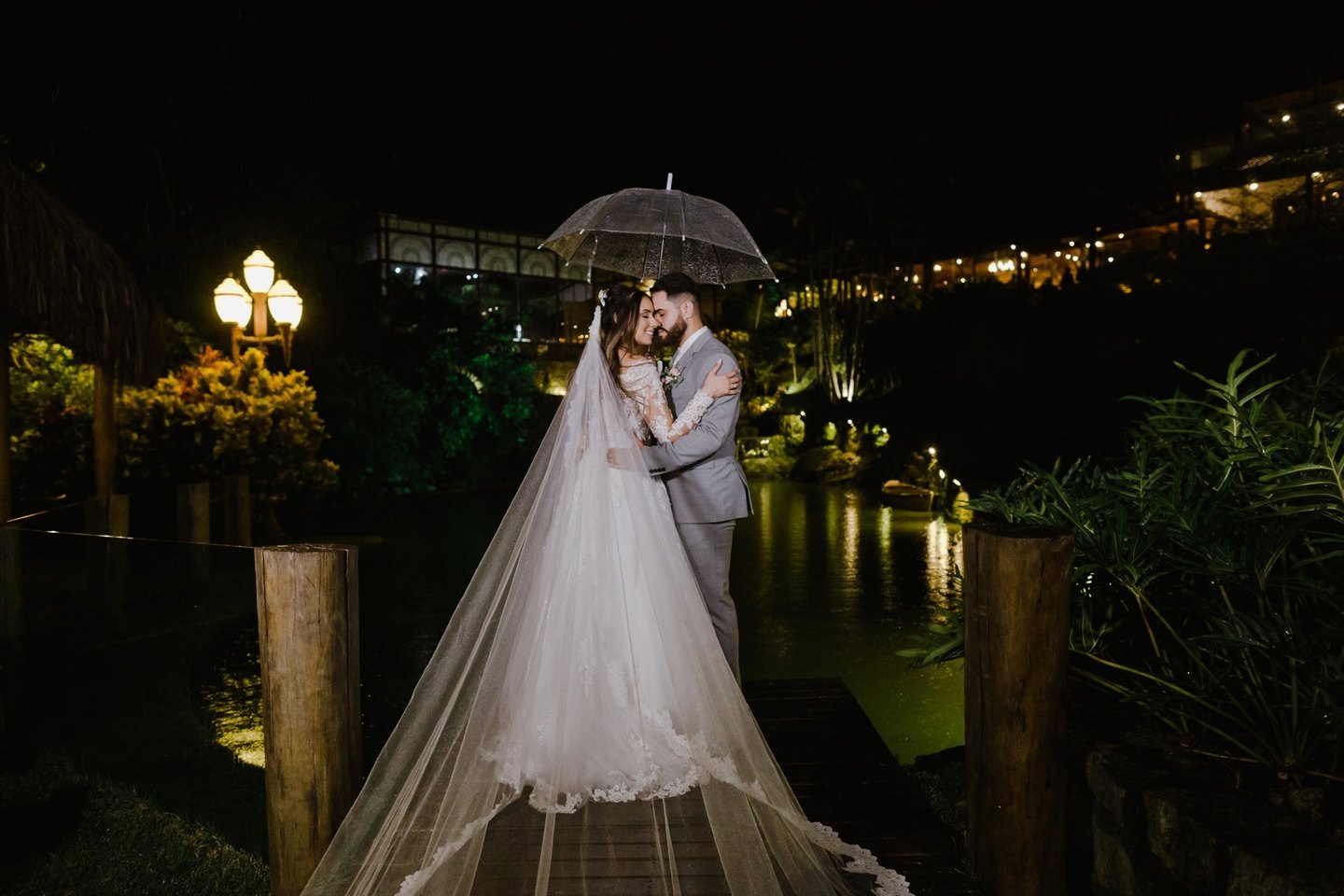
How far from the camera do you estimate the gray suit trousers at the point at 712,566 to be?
383cm

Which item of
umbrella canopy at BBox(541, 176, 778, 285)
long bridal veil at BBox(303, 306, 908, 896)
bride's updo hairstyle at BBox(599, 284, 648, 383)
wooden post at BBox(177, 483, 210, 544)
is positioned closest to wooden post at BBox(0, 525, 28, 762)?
long bridal veil at BBox(303, 306, 908, 896)

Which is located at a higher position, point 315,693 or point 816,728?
point 315,693

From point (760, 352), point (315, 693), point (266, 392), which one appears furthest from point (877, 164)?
point (315, 693)

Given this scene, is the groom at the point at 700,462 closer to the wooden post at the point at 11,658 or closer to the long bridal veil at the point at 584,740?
the long bridal veil at the point at 584,740

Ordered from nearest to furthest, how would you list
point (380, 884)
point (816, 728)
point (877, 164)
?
point (380, 884)
point (816, 728)
point (877, 164)

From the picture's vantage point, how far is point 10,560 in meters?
4.38

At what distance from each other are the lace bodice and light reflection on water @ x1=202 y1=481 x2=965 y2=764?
2.16 m

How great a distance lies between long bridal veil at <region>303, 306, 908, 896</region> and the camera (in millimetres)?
2605

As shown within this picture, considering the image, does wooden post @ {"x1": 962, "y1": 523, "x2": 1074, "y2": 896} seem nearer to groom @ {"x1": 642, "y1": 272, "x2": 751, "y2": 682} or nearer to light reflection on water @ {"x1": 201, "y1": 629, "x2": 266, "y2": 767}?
groom @ {"x1": 642, "y1": 272, "x2": 751, "y2": 682}

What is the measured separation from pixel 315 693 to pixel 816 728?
7.93 ft

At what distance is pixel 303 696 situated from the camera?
99.2 inches

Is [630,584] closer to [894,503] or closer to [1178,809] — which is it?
[1178,809]

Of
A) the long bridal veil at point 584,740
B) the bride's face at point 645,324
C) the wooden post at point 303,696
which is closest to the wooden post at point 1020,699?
the long bridal veil at point 584,740

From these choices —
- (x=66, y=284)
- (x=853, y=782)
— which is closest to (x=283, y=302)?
(x=66, y=284)
